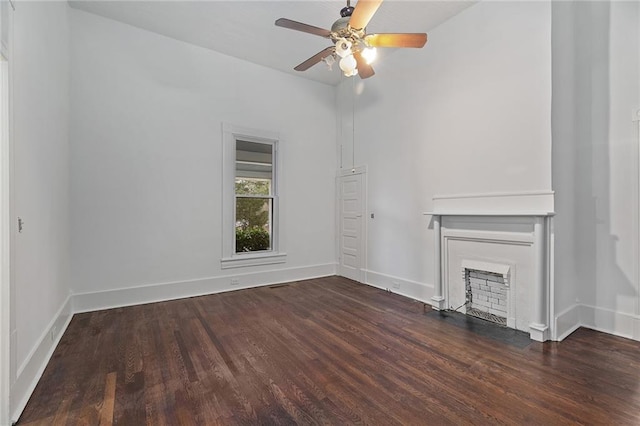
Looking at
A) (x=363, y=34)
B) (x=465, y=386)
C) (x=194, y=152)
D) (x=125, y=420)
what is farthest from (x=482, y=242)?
(x=194, y=152)

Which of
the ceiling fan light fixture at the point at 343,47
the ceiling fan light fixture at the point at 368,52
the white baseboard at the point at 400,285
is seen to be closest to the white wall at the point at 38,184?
the ceiling fan light fixture at the point at 343,47

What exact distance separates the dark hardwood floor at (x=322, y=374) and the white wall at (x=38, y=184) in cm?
35

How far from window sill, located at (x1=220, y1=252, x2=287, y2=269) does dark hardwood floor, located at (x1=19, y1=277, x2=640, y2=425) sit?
1.24 meters

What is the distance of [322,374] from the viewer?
2.28m

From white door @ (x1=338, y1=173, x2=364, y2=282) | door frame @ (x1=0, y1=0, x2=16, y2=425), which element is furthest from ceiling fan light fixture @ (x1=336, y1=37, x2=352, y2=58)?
white door @ (x1=338, y1=173, x2=364, y2=282)

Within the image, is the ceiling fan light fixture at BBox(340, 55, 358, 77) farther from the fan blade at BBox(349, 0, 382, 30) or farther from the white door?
the white door

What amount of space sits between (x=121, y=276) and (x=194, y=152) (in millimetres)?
1973

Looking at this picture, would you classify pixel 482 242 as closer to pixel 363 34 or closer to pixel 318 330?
pixel 318 330

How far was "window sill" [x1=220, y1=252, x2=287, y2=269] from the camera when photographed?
4668 millimetres

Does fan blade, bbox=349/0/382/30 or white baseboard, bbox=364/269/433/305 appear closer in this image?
fan blade, bbox=349/0/382/30

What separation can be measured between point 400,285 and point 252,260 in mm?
2408

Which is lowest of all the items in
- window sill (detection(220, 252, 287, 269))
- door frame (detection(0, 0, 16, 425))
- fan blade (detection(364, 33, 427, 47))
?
window sill (detection(220, 252, 287, 269))

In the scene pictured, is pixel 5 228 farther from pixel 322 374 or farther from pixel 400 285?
pixel 400 285

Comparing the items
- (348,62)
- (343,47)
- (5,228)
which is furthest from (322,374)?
(343,47)
